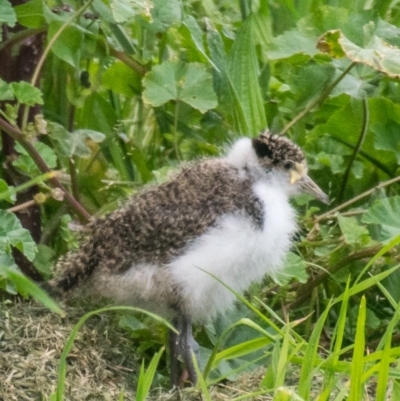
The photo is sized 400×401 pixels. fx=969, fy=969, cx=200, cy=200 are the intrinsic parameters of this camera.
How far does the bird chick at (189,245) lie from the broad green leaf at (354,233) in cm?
18

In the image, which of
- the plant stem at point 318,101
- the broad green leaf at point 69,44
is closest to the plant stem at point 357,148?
the plant stem at point 318,101

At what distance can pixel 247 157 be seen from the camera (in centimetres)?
277

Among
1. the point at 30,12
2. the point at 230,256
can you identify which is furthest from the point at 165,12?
the point at 230,256

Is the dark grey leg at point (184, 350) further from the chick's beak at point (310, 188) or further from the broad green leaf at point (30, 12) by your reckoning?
the broad green leaf at point (30, 12)

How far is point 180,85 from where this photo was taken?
3027mm

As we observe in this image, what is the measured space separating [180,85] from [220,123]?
0.26 metres

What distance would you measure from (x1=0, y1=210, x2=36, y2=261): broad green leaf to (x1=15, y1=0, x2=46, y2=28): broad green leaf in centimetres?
67

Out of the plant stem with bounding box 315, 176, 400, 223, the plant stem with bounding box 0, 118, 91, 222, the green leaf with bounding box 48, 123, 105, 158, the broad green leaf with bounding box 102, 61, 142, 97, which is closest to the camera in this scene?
the plant stem with bounding box 0, 118, 91, 222

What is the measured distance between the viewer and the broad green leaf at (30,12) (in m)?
2.87

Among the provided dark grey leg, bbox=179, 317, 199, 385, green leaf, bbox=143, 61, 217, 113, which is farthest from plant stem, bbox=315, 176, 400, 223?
dark grey leg, bbox=179, 317, 199, 385

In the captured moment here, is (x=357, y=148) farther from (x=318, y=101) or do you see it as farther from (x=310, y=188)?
(x=310, y=188)

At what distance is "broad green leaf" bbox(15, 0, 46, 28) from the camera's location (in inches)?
113

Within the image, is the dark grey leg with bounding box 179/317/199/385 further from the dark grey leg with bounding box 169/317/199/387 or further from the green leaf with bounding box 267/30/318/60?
the green leaf with bounding box 267/30/318/60

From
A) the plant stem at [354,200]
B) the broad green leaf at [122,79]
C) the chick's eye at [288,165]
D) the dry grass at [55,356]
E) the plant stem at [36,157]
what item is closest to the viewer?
the dry grass at [55,356]
